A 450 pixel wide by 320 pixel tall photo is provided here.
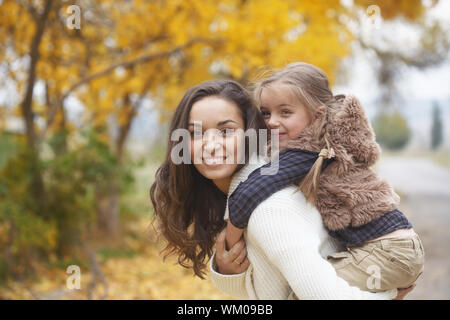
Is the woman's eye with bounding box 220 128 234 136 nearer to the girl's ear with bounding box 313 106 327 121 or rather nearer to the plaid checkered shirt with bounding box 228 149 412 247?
the plaid checkered shirt with bounding box 228 149 412 247

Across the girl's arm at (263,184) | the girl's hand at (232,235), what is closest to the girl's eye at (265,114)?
the girl's arm at (263,184)

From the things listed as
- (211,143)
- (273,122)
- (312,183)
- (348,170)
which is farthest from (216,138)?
(348,170)

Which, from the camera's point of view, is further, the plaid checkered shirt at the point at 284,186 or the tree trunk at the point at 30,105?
the tree trunk at the point at 30,105

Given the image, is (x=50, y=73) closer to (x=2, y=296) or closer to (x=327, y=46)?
(x=2, y=296)

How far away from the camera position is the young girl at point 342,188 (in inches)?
55.7

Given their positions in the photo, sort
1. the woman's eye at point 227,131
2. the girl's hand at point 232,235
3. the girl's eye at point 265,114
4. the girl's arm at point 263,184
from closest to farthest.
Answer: the girl's arm at point 263,184, the girl's hand at point 232,235, the woman's eye at point 227,131, the girl's eye at point 265,114

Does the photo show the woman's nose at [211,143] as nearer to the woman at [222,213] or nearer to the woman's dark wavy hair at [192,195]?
the woman at [222,213]

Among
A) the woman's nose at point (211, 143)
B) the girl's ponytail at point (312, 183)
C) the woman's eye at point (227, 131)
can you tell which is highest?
the woman's eye at point (227, 131)

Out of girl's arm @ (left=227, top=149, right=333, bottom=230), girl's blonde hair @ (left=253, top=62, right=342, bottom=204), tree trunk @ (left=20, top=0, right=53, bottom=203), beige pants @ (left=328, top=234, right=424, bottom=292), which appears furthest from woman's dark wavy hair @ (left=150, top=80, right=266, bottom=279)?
tree trunk @ (left=20, top=0, right=53, bottom=203)

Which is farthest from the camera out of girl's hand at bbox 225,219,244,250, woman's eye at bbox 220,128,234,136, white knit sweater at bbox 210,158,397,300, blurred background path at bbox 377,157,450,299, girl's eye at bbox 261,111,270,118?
blurred background path at bbox 377,157,450,299

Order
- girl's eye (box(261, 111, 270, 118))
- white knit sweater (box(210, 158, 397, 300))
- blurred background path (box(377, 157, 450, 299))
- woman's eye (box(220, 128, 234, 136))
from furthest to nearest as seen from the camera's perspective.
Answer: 1. blurred background path (box(377, 157, 450, 299))
2. girl's eye (box(261, 111, 270, 118))
3. woman's eye (box(220, 128, 234, 136))
4. white knit sweater (box(210, 158, 397, 300))

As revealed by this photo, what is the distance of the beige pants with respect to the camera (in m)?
1.46

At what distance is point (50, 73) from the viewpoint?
6039 mm

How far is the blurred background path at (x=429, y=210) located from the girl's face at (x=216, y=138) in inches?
25.2
